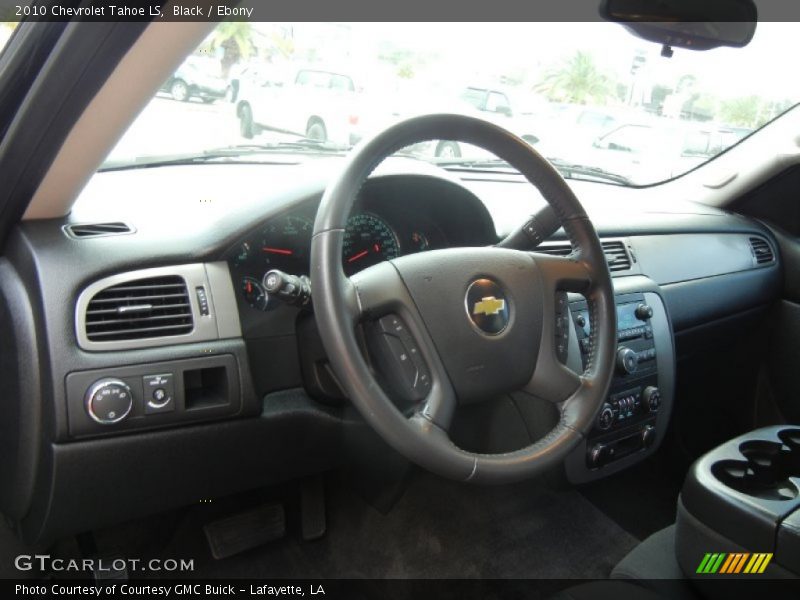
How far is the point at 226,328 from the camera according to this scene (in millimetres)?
1646

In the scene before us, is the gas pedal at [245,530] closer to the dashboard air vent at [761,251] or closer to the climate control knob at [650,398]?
the climate control knob at [650,398]

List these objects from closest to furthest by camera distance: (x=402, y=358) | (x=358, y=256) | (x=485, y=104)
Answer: (x=402, y=358), (x=358, y=256), (x=485, y=104)

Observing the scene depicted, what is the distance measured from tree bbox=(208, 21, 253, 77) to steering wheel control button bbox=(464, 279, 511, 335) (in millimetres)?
690

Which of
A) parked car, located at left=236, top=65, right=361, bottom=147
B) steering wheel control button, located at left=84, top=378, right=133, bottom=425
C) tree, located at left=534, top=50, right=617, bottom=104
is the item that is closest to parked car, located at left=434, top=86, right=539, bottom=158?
tree, located at left=534, top=50, right=617, bottom=104

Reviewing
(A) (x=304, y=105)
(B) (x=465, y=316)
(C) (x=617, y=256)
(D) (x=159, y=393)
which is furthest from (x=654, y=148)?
(D) (x=159, y=393)

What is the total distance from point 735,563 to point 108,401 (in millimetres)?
1369

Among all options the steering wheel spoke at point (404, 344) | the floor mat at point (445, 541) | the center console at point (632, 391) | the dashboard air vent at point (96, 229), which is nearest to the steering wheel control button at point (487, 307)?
the steering wheel spoke at point (404, 344)

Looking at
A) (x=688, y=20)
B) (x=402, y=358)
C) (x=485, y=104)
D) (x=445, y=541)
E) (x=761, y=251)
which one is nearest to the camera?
(x=402, y=358)

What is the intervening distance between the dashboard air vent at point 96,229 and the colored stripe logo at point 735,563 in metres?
1.48

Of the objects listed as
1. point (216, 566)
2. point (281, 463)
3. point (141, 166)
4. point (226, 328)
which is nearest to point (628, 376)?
point (281, 463)

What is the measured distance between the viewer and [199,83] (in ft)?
5.76

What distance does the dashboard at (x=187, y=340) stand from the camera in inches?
59.8

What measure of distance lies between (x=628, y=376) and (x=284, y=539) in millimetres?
1133

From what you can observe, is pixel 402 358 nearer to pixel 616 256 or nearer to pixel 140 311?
pixel 140 311
